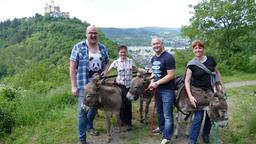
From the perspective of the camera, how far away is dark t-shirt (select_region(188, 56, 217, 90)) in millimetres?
6098

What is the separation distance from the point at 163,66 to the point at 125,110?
1.57 meters

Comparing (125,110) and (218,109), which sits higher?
(218,109)

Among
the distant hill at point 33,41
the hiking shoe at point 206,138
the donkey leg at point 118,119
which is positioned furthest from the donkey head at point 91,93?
the distant hill at point 33,41

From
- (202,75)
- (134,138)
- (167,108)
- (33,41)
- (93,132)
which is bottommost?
(33,41)

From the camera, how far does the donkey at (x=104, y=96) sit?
6.16 m

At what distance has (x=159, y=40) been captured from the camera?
A: 6242mm

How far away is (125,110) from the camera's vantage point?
24.1ft

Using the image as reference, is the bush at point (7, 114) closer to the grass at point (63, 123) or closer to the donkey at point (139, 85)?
the grass at point (63, 123)

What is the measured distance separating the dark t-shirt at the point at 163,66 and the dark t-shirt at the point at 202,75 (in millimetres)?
347

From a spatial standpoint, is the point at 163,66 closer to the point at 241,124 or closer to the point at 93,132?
the point at 93,132

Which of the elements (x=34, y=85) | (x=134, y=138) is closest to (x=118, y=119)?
(x=134, y=138)

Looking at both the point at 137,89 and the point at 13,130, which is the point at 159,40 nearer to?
the point at 137,89

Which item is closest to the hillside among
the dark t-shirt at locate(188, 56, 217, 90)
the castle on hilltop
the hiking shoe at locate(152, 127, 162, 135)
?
the hiking shoe at locate(152, 127, 162, 135)

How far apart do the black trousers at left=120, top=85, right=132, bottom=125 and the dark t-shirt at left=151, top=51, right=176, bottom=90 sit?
0.83 meters
